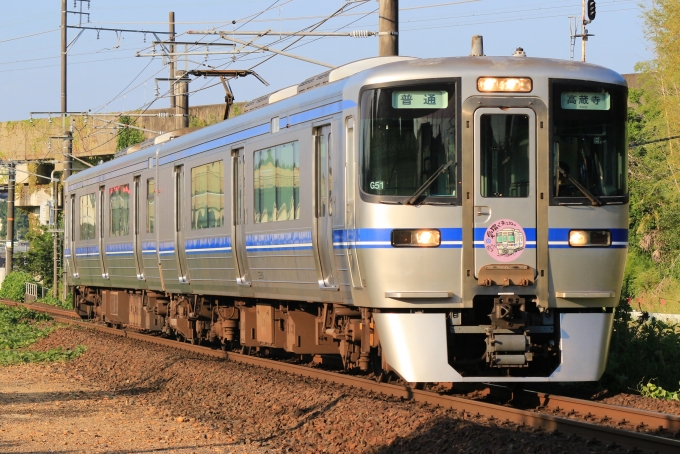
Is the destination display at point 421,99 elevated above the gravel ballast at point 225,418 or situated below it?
above

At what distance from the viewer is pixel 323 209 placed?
11.1m

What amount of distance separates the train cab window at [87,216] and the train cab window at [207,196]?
6934mm

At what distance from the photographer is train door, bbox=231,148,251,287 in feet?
44.0

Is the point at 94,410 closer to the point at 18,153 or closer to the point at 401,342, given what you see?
the point at 401,342

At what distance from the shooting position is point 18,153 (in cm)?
4400

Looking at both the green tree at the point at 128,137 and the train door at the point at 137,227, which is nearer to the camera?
the train door at the point at 137,227

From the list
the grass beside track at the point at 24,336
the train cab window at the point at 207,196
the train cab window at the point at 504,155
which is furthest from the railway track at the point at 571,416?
the grass beside track at the point at 24,336

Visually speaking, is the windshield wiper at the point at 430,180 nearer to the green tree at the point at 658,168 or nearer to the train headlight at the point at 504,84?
the train headlight at the point at 504,84

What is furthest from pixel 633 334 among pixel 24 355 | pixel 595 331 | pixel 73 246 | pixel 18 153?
pixel 18 153

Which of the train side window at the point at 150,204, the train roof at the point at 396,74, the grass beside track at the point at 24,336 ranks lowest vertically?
the grass beside track at the point at 24,336

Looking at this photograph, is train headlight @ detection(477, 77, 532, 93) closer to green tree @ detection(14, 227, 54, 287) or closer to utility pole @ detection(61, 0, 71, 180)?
utility pole @ detection(61, 0, 71, 180)

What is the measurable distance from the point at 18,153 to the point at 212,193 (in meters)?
31.6

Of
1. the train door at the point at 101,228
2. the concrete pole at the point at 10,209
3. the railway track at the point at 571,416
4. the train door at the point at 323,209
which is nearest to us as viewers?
the railway track at the point at 571,416

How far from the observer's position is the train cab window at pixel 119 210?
1923 cm
